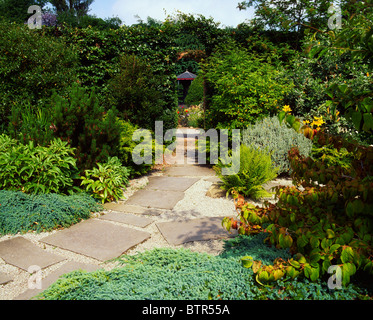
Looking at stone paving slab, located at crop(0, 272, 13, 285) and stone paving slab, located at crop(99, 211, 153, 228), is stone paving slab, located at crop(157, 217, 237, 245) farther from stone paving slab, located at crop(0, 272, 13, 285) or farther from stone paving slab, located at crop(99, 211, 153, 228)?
stone paving slab, located at crop(0, 272, 13, 285)

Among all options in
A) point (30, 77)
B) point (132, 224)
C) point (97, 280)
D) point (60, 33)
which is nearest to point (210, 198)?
point (132, 224)

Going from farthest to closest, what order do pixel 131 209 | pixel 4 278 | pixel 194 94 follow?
pixel 194 94
pixel 131 209
pixel 4 278

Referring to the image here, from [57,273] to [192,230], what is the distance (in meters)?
1.49

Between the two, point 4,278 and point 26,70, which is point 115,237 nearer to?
point 4,278

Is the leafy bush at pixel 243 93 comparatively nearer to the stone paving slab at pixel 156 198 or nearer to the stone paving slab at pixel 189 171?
the stone paving slab at pixel 189 171

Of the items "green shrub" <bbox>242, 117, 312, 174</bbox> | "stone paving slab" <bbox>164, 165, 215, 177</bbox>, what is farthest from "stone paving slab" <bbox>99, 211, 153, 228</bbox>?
"green shrub" <bbox>242, 117, 312, 174</bbox>

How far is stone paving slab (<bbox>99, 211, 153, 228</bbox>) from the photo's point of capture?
11.7ft

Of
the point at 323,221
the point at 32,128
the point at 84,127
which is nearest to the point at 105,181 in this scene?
the point at 84,127

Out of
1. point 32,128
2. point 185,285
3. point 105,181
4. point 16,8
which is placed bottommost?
point 185,285

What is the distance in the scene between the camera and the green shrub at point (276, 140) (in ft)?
18.3

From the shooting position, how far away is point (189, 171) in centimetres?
623

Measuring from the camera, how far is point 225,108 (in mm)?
→ 6234

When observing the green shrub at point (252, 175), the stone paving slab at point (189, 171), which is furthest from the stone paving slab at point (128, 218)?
the stone paving slab at point (189, 171)

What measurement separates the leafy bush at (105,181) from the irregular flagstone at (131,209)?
115 millimetres
